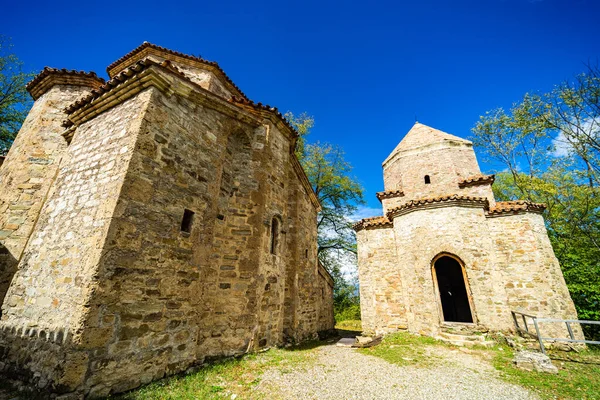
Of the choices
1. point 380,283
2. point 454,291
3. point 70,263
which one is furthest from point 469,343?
point 70,263

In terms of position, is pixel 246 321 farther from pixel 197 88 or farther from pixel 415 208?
pixel 415 208

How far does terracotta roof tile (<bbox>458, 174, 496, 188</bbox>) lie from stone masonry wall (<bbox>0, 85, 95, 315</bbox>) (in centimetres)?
1607

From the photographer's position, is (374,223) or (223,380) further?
(374,223)

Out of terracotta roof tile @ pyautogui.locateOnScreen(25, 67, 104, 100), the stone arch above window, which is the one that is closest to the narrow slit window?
the stone arch above window

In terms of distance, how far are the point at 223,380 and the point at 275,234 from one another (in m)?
3.72

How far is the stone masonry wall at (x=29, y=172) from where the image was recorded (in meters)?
5.90

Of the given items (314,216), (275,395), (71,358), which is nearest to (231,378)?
(275,395)

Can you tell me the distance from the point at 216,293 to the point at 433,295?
783 centimetres

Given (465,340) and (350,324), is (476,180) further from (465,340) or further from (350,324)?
(350,324)

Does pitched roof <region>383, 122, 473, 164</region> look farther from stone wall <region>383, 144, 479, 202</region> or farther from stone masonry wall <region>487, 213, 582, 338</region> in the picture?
stone masonry wall <region>487, 213, 582, 338</region>

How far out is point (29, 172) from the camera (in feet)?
21.9

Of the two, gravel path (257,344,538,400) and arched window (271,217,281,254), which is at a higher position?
arched window (271,217,281,254)

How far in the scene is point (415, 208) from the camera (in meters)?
10.2

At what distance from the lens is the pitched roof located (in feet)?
44.9
